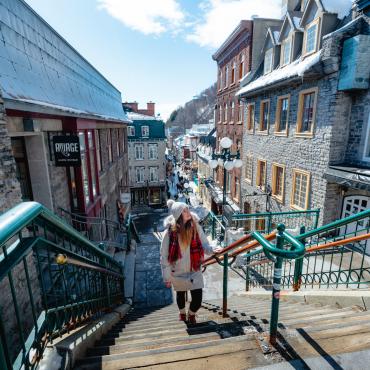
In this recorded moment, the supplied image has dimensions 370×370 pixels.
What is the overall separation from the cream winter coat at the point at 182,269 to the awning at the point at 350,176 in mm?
6401

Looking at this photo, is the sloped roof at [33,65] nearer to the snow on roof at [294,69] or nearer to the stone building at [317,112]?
the snow on roof at [294,69]

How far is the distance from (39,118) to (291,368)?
571 cm

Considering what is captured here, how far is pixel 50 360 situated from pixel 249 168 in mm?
15420

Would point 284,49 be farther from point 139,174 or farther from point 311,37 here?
point 139,174

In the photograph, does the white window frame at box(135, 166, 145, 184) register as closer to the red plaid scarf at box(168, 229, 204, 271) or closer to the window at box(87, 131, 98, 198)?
the window at box(87, 131, 98, 198)

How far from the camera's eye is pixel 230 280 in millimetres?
6730

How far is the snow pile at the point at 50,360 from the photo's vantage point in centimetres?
186

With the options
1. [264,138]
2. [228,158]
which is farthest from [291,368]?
[264,138]

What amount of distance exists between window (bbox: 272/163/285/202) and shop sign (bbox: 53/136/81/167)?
987 cm

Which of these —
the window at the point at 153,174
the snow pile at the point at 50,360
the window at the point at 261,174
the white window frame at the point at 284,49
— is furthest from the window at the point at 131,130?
the snow pile at the point at 50,360

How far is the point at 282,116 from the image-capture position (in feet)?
40.1

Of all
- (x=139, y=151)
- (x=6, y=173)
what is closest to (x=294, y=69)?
(x=6, y=173)

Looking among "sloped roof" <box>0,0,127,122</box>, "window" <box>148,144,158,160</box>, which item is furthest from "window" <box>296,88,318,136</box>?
"window" <box>148,144,158,160</box>

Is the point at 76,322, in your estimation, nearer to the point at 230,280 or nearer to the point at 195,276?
the point at 195,276
